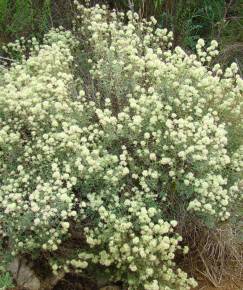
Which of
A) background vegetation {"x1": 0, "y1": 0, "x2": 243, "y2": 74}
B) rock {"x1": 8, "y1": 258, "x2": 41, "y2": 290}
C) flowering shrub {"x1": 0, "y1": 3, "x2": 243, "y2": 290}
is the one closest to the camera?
flowering shrub {"x1": 0, "y1": 3, "x2": 243, "y2": 290}

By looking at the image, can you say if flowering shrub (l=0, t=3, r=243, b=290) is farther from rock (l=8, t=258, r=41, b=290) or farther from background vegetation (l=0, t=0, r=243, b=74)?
background vegetation (l=0, t=0, r=243, b=74)

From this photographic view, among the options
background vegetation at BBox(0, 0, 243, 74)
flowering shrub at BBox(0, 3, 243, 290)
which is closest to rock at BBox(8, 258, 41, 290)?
flowering shrub at BBox(0, 3, 243, 290)

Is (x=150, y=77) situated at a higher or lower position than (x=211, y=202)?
higher

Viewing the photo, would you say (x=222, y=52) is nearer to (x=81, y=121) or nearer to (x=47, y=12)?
(x=47, y=12)

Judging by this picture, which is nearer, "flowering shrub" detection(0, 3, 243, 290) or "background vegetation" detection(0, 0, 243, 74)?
"flowering shrub" detection(0, 3, 243, 290)

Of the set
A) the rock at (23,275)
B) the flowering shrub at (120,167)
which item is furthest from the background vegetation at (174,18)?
the rock at (23,275)

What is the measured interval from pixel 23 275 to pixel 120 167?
3.15 feet

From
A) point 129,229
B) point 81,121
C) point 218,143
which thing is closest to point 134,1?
point 81,121

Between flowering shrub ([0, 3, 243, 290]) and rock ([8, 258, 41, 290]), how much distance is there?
0.15 meters

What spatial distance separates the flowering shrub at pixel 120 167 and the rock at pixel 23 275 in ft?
0.50

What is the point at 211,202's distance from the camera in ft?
10.1

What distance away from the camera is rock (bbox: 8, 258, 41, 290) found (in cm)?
322

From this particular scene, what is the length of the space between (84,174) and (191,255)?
1048 mm

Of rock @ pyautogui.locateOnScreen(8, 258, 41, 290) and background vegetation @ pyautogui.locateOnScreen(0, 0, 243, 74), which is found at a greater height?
background vegetation @ pyautogui.locateOnScreen(0, 0, 243, 74)
